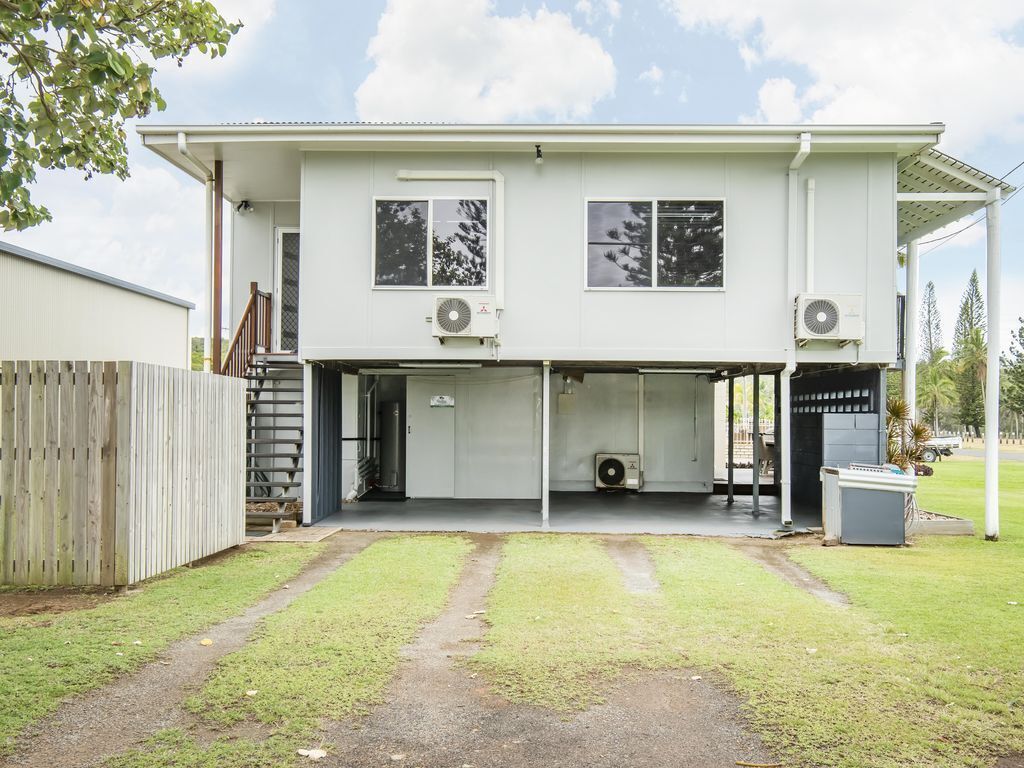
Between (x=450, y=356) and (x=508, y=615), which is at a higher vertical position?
(x=450, y=356)

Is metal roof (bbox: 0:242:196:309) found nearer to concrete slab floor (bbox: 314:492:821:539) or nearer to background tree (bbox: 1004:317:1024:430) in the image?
concrete slab floor (bbox: 314:492:821:539)

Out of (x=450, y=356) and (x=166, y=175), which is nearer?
(x=450, y=356)

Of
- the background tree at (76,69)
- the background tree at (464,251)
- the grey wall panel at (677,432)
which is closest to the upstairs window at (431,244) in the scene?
the background tree at (464,251)

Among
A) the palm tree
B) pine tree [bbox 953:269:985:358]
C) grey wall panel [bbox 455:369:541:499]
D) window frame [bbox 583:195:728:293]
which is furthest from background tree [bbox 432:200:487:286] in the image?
pine tree [bbox 953:269:985:358]

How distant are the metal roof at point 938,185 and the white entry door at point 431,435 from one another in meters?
7.25

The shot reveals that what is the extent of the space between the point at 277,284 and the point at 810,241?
7.77 m

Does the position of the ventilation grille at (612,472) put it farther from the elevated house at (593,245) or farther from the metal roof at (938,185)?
the metal roof at (938,185)

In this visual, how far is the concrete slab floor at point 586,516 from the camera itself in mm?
9281

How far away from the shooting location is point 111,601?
5.49m

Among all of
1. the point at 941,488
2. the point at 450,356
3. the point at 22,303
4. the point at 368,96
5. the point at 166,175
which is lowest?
the point at 941,488

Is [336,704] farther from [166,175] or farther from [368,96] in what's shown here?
[166,175]

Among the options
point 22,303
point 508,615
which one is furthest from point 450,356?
point 22,303

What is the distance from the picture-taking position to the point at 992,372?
9.00 metres

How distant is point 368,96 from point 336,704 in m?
34.6
